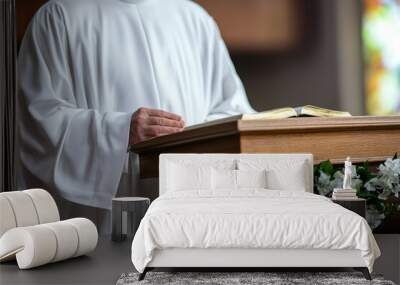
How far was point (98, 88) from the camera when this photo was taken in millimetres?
5121

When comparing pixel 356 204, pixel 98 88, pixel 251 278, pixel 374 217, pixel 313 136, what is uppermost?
pixel 98 88

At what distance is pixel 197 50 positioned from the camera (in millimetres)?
5379

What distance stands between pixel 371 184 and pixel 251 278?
157 cm

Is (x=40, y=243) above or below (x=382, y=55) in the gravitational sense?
below

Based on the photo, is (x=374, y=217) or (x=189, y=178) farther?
(x=374, y=217)

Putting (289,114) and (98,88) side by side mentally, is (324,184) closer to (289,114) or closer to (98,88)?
(289,114)

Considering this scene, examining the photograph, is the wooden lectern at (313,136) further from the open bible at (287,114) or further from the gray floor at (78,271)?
the gray floor at (78,271)

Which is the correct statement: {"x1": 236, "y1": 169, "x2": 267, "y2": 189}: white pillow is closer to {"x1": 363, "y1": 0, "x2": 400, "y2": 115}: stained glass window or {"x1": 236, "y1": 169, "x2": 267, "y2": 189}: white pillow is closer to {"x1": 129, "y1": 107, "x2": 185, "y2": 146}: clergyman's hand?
{"x1": 129, "y1": 107, "x2": 185, "y2": 146}: clergyman's hand

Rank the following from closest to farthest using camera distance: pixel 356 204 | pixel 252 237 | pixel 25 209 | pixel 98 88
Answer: pixel 252 237, pixel 25 209, pixel 356 204, pixel 98 88

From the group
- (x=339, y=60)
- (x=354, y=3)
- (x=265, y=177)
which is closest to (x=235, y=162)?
(x=265, y=177)

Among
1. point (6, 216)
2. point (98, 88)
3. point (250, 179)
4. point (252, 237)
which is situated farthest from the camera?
point (98, 88)

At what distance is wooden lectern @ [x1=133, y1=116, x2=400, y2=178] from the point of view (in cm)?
428

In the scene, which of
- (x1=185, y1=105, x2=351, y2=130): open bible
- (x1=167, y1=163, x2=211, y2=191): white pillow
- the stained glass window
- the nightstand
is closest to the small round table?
(x1=167, y1=163, x2=211, y2=191): white pillow

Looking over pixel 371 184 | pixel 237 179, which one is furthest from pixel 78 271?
pixel 371 184
